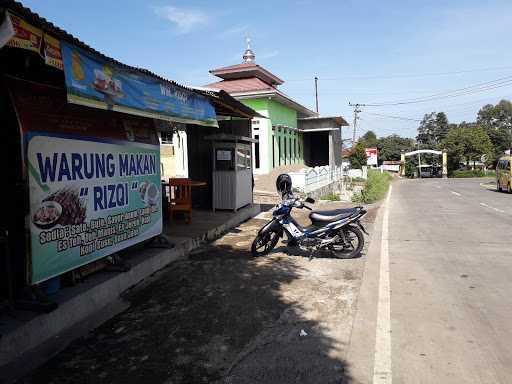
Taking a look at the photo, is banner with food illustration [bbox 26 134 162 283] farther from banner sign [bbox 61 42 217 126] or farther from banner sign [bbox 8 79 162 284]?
banner sign [bbox 61 42 217 126]

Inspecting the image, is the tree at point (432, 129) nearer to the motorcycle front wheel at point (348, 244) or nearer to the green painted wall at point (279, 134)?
the green painted wall at point (279, 134)

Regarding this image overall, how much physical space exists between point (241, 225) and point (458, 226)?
570 centimetres

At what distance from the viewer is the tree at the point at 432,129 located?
96.1 m

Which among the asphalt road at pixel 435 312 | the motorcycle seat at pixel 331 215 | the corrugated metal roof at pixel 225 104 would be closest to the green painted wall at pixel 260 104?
the corrugated metal roof at pixel 225 104

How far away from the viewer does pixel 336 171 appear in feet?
90.6

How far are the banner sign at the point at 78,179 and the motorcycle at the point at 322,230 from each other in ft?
7.65

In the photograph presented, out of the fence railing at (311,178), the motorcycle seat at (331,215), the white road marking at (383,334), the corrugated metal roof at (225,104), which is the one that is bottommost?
the white road marking at (383,334)

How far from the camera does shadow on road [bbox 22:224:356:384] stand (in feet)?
11.7

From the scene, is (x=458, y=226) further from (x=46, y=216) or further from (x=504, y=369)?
(x=46, y=216)

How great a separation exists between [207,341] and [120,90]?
9.88 ft

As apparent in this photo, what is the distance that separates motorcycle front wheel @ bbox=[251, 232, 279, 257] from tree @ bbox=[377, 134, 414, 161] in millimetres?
86208

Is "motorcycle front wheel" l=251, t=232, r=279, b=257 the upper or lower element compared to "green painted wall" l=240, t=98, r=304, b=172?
lower

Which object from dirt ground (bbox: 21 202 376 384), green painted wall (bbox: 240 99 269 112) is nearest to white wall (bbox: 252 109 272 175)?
green painted wall (bbox: 240 99 269 112)

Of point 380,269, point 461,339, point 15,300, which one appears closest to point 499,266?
point 380,269
